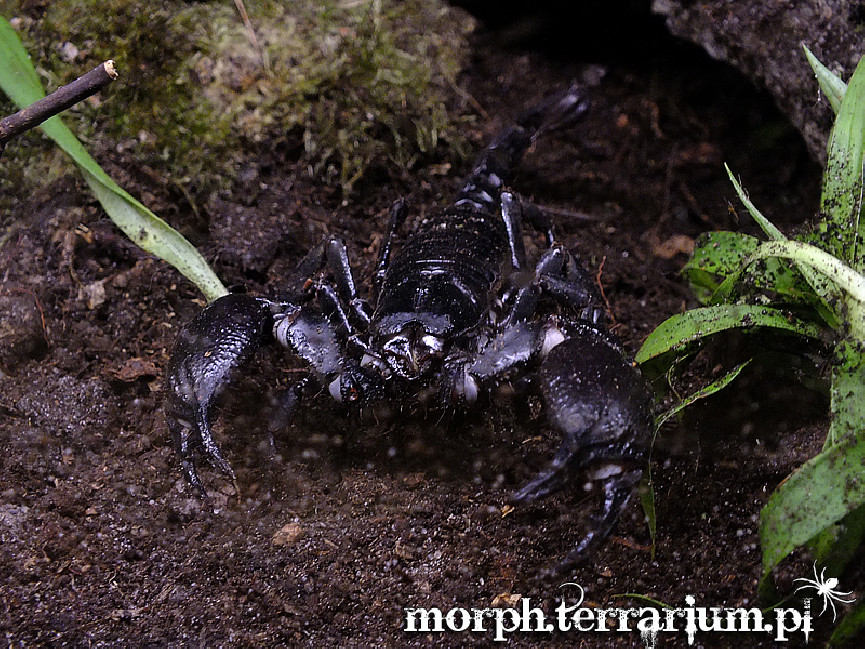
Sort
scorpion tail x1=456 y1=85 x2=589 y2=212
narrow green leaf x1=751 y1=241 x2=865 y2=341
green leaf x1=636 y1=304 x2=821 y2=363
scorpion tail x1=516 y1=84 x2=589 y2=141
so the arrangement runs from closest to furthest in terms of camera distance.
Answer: narrow green leaf x1=751 y1=241 x2=865 y2=341
green leaf x1=636 y1=304 x2=821 y2=363
scorpion tail x1=456 y1=85 x2=589 y2=212
scorpion tail x1=516 y1=84 x2=589 y2=141

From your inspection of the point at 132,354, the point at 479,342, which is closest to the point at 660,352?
the point at 479,342

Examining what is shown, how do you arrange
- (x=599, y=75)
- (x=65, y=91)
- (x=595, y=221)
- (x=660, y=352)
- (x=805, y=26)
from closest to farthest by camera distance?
(x=65, y=91), (x=660, y=352), (x=805, y=26), (x=595, y=221), (x=599, y=75)

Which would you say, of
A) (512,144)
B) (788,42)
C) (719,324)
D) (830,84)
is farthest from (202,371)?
(788,42)

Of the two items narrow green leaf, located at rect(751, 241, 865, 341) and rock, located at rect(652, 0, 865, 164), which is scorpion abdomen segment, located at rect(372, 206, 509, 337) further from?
rock, located at rect(652, 0, 865, 164)

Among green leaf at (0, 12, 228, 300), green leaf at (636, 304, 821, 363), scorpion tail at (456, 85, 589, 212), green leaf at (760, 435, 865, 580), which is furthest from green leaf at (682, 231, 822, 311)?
green leaf at (0, 12, 228, 300)

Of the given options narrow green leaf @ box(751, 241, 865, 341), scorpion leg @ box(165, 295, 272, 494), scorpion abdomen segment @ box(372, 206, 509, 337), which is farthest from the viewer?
scorpion abdomen segment @ box(372, 206, 509, 337)

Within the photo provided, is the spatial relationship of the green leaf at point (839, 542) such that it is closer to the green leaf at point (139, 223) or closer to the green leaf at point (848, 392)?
the green leaf at point (848, 392)

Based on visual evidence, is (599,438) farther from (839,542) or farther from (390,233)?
(390,233)

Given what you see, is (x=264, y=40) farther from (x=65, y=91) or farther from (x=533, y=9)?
(x=65, y=91)
